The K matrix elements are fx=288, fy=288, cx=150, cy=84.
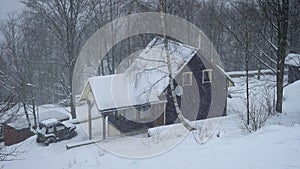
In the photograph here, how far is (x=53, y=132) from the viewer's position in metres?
16.8

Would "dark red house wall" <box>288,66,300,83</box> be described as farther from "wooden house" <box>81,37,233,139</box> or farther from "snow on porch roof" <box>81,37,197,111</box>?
"snow on porch roof" <box>81,37,197,111</box>

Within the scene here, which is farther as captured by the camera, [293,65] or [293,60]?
[293,65]

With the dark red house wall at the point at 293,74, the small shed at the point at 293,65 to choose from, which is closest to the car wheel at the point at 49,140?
the small shed at the point at 293,65

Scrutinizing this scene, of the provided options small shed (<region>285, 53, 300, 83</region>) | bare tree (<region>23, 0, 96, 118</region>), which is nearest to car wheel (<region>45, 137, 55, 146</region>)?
bare tree (<region>23, 0, 96, 118</region>)

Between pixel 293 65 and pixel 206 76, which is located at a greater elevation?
pixel 293 65

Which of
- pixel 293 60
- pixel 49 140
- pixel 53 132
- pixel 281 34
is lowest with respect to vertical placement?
pixel 49 140

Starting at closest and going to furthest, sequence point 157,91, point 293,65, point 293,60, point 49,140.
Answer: point 157,91, point 49,140, point 293,60, point 293,65

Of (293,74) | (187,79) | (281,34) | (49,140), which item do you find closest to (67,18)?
(49,140)

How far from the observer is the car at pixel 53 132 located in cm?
1641

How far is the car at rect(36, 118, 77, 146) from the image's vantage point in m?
16.4

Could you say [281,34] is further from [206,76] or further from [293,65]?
[293,65]

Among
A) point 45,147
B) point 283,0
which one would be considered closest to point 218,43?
point 283,0

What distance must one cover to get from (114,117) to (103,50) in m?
9.94

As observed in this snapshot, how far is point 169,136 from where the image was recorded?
11562mm
